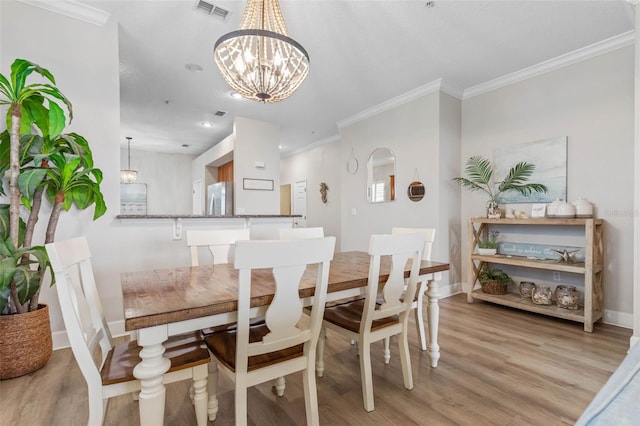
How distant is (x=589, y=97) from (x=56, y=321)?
5280 mm

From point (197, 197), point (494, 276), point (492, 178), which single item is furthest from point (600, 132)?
point (197, 197)

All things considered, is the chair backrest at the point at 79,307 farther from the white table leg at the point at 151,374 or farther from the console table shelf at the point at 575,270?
the console table shelf at the point at 575,270

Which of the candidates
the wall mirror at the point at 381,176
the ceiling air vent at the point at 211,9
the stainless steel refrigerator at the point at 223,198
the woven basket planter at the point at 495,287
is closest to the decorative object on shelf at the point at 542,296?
the woven basket planter at the point at 495,287

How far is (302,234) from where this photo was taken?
250 centimetres

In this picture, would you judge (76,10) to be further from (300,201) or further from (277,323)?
(300,201)

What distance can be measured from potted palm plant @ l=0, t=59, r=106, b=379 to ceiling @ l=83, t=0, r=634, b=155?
1.02 metres

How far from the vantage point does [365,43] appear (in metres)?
2.90

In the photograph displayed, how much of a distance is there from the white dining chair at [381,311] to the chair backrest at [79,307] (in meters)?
1.16

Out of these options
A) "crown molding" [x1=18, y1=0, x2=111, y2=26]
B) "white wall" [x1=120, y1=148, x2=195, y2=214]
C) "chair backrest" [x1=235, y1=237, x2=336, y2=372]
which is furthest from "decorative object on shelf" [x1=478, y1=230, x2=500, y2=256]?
"white wall" [x1=120, y1=148, x2=195, y2=214]

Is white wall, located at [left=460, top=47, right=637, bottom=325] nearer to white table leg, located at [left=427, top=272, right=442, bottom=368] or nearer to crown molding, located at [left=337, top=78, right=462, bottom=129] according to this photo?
crown molding, located at [left=337, top=78, right=462, bottom=129]

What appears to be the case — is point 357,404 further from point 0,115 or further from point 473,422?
point 0,115

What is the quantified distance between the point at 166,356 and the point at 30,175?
160 cm

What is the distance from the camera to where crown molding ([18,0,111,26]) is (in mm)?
2311

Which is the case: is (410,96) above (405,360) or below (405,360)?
above
